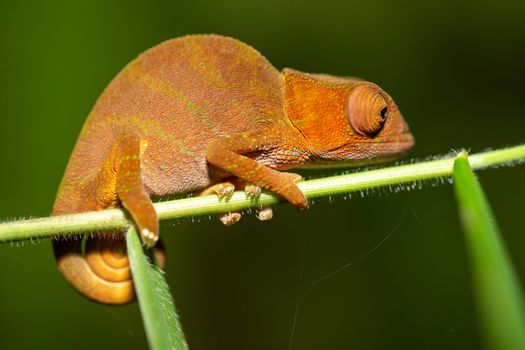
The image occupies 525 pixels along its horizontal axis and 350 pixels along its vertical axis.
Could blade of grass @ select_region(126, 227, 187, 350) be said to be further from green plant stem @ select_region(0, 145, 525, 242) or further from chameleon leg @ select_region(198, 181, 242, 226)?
chameleon leg @ select_region(198, 181, 242, 226)

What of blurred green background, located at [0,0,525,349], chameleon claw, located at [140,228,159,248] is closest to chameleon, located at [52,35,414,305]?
chameleon claw, located at [140,228,159,248]

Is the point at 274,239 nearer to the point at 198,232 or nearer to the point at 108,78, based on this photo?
the point at 198,232

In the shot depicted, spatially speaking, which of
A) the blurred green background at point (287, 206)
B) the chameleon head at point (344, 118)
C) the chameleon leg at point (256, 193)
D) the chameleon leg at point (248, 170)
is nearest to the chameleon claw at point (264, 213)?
the chameleon leg at point (256, 193)

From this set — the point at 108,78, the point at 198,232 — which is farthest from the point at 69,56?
the point at 198,232

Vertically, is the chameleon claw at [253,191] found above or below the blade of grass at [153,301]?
above

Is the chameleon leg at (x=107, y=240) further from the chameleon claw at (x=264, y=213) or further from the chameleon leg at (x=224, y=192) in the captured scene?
the chameleon claw at (x=264, y=213)

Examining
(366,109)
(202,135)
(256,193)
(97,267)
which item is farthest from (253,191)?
(97,267)
